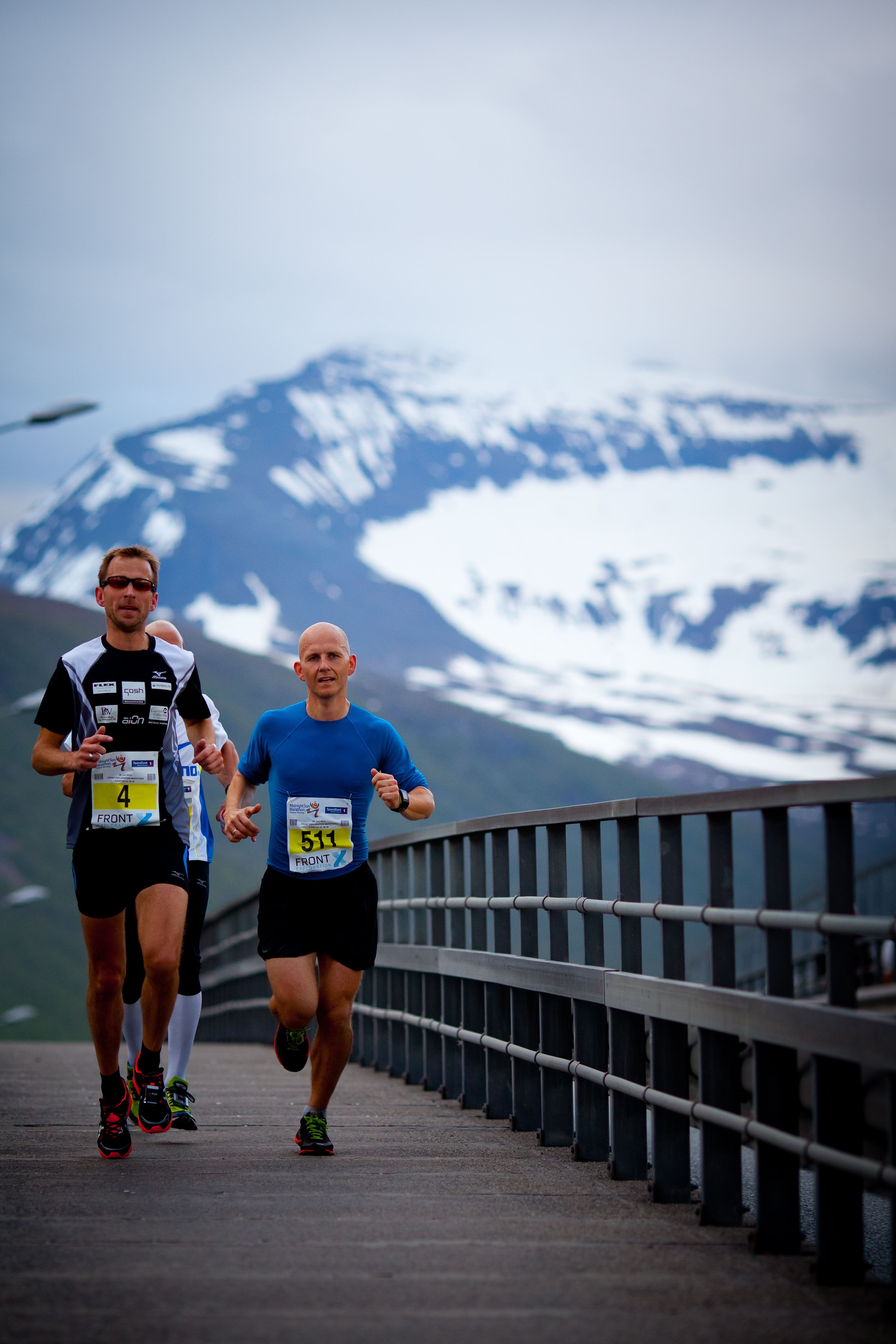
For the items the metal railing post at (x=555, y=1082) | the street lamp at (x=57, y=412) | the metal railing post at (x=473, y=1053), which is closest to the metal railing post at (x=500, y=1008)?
the metal railing post at (x=473, y=1053)

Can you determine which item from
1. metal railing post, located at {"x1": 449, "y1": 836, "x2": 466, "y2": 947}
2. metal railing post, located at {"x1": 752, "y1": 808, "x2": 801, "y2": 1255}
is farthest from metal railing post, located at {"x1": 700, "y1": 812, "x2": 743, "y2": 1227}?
metal railing post, located at {"x1": 449, "y1": 836, "x2": 466, "y2": 947}

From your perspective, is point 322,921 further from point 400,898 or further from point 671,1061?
point 400,898

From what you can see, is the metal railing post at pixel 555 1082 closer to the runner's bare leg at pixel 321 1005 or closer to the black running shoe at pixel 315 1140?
the runner's bare leg at pixel 321 1005

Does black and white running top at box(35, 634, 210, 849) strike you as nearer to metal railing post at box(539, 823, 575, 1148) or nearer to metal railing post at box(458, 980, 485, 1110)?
metal railing post at box(539, 823, 575, 1148)

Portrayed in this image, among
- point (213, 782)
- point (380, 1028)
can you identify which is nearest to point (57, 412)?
point (380, 1028)

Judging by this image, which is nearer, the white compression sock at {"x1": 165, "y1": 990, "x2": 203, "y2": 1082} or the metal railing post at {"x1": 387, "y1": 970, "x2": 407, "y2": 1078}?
the white compression sock at {"x1": 165, "y1": 990, "x2": 203, "y2": 1082}

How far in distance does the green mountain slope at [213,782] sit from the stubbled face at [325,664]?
102259 millimetres

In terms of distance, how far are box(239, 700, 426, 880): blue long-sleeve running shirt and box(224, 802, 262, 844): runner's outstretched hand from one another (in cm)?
8

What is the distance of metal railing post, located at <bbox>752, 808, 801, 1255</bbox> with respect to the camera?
4246 millimetres

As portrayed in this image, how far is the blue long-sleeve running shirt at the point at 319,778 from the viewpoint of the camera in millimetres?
6332

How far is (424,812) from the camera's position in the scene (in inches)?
249

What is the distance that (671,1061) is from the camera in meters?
5.18

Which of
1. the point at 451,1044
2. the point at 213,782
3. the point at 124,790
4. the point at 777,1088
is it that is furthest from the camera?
the point at 213,782

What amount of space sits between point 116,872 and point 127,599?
0.96 metres
